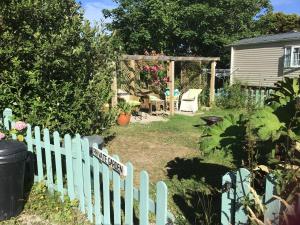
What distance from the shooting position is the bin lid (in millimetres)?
3775

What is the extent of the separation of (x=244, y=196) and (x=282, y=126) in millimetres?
814

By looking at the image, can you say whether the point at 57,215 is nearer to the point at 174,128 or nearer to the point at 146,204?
the point at 146,204

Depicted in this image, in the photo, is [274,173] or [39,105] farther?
[39,105]

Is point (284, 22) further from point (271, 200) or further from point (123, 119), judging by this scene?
point (271, 200)

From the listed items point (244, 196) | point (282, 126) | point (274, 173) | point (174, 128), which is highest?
point (282, 126)

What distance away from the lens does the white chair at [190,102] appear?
14.1 metres

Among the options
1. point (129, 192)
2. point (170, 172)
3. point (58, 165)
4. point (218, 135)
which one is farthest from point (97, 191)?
point (170, 172)

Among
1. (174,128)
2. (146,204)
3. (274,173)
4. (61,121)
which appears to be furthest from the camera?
(174,128)

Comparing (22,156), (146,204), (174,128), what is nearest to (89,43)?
(22,156)

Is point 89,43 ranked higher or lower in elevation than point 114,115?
higher

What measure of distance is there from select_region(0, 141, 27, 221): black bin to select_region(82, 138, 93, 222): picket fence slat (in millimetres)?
702

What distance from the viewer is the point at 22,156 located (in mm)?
3920

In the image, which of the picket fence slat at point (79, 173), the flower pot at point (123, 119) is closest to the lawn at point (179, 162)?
the flower pot at point (123, 119)

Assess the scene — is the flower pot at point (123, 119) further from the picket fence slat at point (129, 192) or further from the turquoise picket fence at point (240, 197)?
the turquoise picket fence at point (240, 197)
